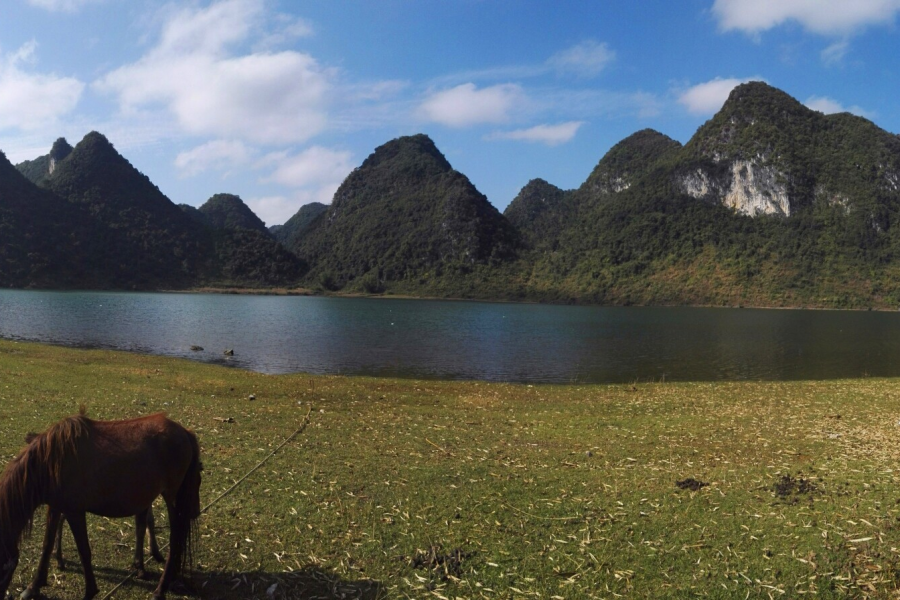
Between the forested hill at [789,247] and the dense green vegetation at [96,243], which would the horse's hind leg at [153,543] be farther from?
the forested hill at [789,247]

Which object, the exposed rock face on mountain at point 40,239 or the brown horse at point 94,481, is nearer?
the brown horse at point 94,481

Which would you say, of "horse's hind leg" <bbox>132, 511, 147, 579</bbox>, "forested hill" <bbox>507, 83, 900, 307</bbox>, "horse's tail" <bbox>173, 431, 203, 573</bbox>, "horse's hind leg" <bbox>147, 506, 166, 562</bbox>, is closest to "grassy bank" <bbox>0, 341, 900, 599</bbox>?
"horse's hind leg" <bbox>132, 511, 147, 579</bbox>

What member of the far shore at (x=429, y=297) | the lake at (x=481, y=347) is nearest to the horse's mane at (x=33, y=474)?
the lake at (x=481, y=347)

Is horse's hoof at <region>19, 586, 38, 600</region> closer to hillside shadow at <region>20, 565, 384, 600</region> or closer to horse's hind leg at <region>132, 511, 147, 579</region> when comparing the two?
hillside shadow at <region>20, 565, 384, 600</region>

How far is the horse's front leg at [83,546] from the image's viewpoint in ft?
17.2

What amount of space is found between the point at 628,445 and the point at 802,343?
51.1 m

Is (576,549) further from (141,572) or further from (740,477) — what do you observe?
(141,572)

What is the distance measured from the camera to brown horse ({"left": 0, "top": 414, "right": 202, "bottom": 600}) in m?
5.12

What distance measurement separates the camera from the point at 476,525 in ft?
25.3

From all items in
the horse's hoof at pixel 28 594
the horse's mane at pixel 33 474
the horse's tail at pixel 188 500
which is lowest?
the horse's hoof at pixel 28 594

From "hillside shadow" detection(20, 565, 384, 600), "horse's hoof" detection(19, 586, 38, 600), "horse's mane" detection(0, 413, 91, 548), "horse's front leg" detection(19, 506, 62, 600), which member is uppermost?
"horse's mane" detection(0, 413, 91, 548)

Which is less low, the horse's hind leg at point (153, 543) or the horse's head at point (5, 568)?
the horse's head at point (5, 568)

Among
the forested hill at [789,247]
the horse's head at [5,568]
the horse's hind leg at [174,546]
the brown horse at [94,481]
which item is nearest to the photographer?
the horse's head at [5,568]

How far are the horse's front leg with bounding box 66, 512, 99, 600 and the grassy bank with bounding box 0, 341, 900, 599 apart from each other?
0.38 m
